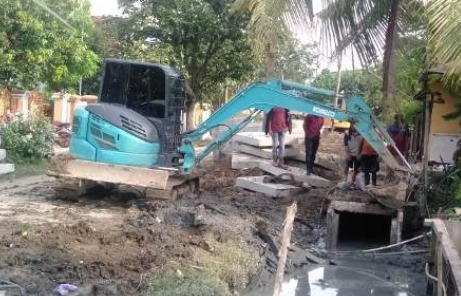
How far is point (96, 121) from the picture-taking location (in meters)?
11.3

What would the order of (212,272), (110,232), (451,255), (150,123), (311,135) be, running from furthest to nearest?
1. (311,135)
2. (150,123)
3. (110,232)
4. (212,272)
5. (451,255)

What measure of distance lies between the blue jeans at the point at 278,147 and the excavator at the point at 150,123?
357cm

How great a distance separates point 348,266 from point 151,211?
3.19 m

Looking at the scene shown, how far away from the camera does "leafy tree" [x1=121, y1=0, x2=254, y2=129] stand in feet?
67.4

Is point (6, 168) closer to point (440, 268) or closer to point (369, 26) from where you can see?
point (369, 26)

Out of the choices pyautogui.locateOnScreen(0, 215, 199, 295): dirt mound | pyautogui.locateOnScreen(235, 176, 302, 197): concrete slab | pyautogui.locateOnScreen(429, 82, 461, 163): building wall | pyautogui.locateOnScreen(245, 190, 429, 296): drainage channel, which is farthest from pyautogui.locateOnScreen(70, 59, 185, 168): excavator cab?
pyautogui.locateOnScreen(429, 82, 461, 163): building wall

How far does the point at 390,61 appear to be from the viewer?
10672mm

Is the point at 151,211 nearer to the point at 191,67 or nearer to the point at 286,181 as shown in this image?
the point at 286,181

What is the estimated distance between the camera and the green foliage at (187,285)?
6873 mm

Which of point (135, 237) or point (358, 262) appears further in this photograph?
point (358, 262)

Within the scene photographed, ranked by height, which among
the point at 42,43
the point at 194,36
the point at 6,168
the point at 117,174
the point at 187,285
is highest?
the point at 194,36

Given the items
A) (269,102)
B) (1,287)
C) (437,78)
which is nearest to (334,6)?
(269,102)

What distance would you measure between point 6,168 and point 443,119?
9843mm

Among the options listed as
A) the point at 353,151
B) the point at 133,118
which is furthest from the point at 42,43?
the point at 353,151
